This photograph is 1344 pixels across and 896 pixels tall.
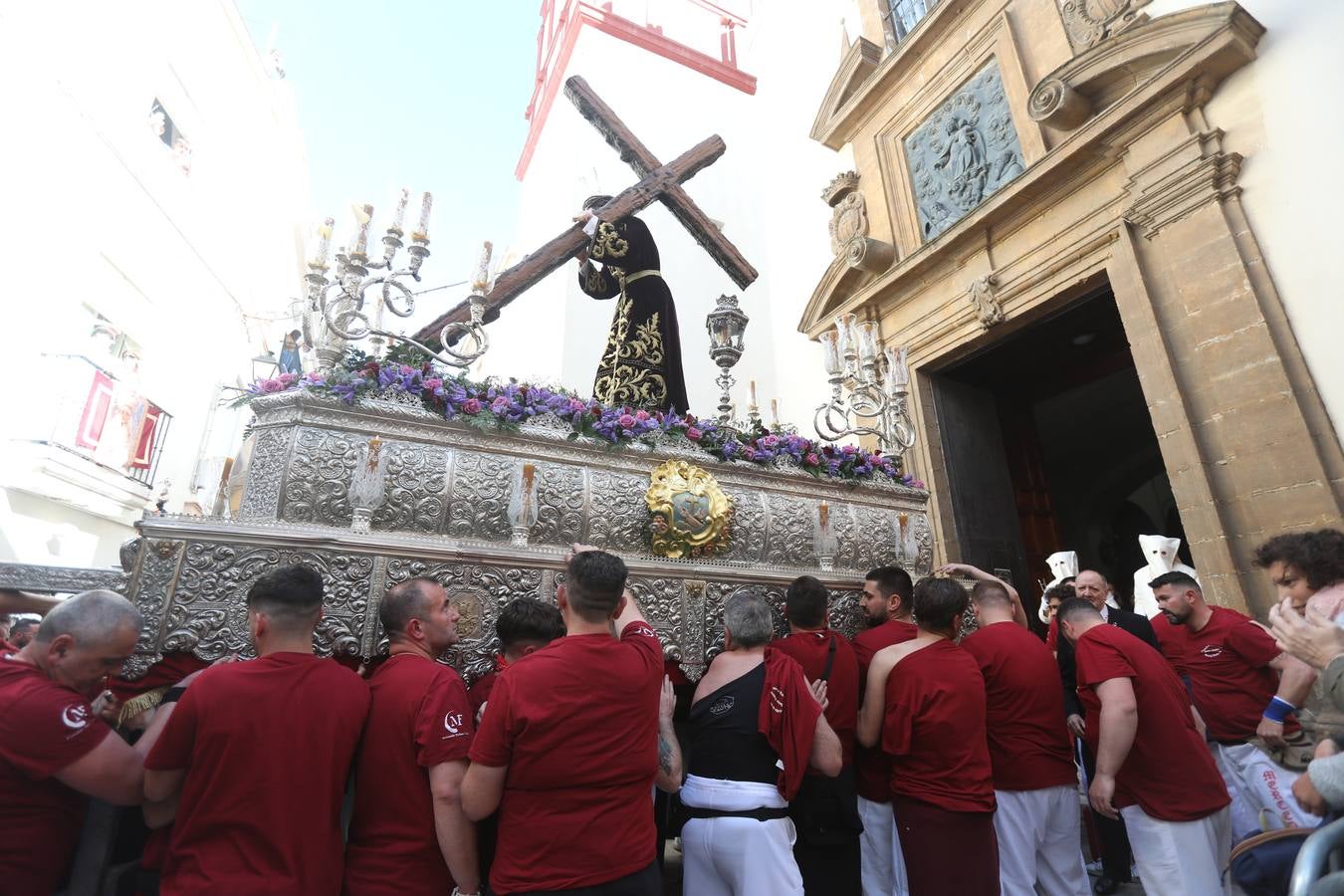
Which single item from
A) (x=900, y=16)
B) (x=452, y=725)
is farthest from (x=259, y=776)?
(x=900, y=16)

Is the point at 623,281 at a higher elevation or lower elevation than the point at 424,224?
higher

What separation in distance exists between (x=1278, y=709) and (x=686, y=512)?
2.78 m

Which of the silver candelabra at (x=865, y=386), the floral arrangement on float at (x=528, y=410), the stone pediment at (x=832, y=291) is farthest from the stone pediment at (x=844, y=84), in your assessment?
the floral arrangement on float at (x=528, y=410)

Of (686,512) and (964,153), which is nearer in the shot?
(686,512)

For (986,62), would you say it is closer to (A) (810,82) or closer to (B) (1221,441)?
(A) (810,82)

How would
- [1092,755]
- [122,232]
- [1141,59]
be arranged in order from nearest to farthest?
1. [1092,755]
2. [1141,59]
3. [122,232]

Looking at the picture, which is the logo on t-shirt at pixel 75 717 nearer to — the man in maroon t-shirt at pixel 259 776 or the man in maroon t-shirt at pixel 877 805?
the man in maroon t-shirt at pixel 259 776

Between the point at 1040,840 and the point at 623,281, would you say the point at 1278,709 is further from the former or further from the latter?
the point at 623,281

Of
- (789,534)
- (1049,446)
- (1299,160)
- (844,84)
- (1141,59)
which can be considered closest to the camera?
(789,534)

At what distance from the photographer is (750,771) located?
7.23 feet

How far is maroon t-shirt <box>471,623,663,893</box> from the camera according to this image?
5.39ft

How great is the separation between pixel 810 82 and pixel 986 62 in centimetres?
450

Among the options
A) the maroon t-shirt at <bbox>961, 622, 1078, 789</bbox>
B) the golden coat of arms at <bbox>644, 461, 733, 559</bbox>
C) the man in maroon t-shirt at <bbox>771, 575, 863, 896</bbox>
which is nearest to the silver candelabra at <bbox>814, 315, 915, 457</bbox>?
the golden coat of arms at <bbox>644, 461, 733, 559</bbox>

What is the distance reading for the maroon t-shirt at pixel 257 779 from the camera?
5.05 ft
